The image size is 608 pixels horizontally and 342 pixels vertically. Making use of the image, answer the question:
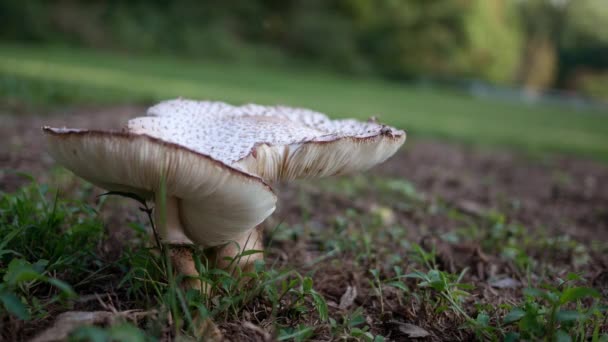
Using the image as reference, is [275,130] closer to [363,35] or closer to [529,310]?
[529,310]

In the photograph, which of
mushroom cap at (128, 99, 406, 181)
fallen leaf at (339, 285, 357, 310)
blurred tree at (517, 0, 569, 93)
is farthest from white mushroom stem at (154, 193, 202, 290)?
blurred tree at (517, 0, 569, 93)

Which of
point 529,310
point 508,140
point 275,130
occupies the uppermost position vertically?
point 275,130

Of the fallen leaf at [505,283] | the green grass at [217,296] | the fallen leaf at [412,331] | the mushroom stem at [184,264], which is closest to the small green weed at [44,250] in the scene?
the green grass at [217,296]

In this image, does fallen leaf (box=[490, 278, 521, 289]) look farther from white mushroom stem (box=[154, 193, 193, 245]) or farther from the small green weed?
the small green weed

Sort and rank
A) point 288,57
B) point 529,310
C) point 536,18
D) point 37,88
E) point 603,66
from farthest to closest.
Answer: point 536,18
point 603,66
point 288,57
point 37,88
point 529,310

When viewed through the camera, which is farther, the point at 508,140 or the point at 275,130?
the point at 508,140

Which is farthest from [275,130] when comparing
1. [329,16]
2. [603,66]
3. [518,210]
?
[603,66]
